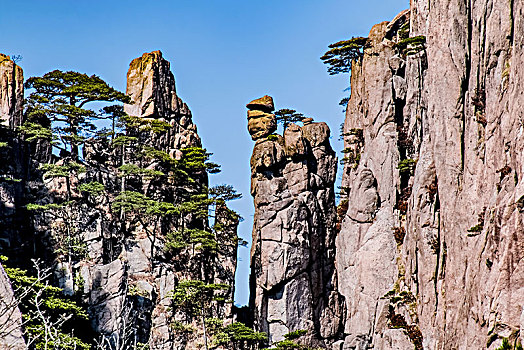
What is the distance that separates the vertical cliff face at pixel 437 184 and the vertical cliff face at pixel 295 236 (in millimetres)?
1856

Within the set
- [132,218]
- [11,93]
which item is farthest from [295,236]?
[11,93]

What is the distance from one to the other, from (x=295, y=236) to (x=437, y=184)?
43.4ft

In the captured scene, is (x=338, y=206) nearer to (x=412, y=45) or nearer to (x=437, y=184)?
(x=412, y=45)

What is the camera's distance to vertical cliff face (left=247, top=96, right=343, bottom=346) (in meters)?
42.4

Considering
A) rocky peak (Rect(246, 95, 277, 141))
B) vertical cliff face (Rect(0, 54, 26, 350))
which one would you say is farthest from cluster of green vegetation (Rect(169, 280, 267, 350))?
rocky peak (Rect(246, 95, 277, 141))

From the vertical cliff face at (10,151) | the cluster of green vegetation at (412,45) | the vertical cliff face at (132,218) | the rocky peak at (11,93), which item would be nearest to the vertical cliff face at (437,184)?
the cluster of green vegetation at (412,45)

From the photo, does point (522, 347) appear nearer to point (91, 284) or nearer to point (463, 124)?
point (463, 124)

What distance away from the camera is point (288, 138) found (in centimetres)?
4641

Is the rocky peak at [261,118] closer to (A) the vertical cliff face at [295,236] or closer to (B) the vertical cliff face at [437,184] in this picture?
(A) the vertical cliff face at [295,236]

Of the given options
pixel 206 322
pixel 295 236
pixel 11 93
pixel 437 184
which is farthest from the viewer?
pixel 295 236

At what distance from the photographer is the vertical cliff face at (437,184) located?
83.7 feet

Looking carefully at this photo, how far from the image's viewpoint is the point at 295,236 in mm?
43438

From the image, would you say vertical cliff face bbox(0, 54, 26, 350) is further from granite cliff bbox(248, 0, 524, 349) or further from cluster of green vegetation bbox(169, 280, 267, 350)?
granite cliff bbox(248, 0, 524, 349)

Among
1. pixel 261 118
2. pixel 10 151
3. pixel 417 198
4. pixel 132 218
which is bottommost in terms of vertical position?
pixel 132 218
